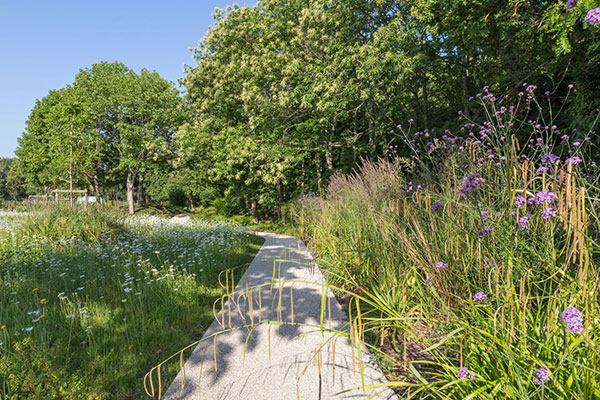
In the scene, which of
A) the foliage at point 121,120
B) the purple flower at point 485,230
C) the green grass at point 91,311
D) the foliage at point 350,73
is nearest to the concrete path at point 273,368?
the green grass at point 91,311

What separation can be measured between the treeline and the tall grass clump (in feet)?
3.89

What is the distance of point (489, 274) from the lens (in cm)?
130

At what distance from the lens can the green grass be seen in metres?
1.98

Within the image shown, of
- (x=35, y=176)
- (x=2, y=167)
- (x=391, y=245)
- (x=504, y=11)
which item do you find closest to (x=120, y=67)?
(x=35, y=176)

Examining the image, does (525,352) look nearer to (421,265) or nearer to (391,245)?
(421,265)

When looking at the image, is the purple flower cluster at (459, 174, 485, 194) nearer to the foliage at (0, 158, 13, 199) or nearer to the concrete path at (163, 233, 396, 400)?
the concrete path at (163, 233, 396, 400)

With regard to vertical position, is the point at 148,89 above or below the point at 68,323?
above

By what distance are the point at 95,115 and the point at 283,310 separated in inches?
820

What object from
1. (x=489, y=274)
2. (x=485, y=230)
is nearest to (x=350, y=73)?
(x=485, y=230)

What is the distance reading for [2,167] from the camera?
58781 millimetres

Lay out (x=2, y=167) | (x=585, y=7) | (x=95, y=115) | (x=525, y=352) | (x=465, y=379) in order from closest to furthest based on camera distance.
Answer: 1. (x=525, y=352)
2. (x=465, y=379)
3. (x=585, y=7)
4. (x=95, y=115)
5. (x=2, y=167)

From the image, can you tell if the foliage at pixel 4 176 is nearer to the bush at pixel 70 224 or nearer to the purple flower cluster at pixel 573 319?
the bush at pixel 70 224

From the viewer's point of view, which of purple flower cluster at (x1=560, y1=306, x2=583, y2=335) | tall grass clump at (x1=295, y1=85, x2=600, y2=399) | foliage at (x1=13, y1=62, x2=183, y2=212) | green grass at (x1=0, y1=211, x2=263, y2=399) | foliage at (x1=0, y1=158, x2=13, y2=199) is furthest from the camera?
foliage at (x1=0, y1=158, x2=13, y2=199)

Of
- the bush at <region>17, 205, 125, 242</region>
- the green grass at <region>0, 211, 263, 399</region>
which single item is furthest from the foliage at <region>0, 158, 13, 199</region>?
the green grass at <region>0, 211, 263, 399</region>
